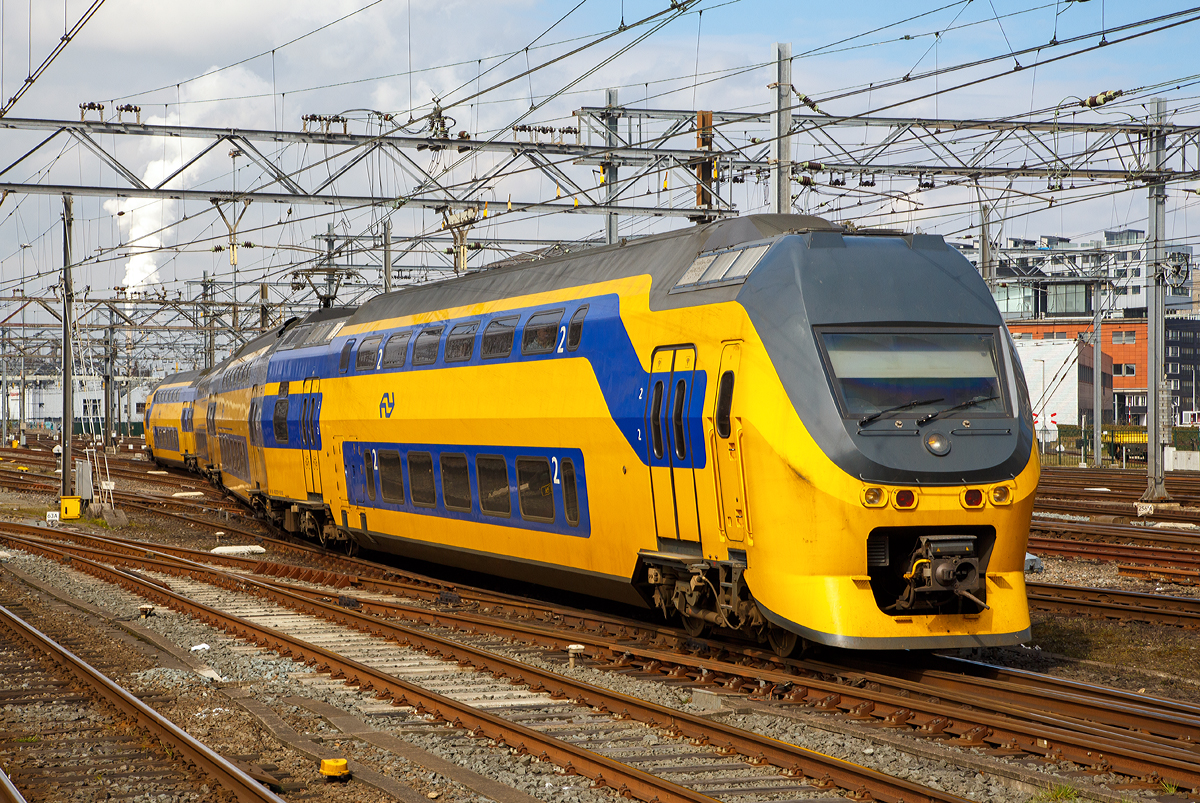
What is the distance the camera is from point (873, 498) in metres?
9.77

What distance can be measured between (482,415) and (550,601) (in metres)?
2.75

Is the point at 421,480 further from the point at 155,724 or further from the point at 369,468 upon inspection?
the point at 155,724

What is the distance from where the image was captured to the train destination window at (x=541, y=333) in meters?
13.7

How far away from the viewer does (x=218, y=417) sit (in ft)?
98.8

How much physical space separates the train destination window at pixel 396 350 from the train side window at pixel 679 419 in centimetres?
718

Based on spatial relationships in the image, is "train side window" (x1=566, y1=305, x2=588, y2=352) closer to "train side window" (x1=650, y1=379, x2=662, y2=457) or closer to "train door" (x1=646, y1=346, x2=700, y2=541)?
"train door" (x1=646, y1=346, x2=700, y2=541)

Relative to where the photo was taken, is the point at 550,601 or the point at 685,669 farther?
the point at 550,601

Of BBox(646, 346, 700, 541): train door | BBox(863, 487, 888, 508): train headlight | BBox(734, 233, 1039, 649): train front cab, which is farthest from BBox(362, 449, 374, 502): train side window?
BBox(863, 487, 888, 508): train headlight

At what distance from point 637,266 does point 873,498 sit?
13.8 ft

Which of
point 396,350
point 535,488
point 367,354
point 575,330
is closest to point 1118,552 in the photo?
point 535,488

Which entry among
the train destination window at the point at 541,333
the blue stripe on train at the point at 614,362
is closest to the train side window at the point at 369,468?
the blue stripe on train at the point at 614,362

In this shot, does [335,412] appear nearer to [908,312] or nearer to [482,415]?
[482,415]

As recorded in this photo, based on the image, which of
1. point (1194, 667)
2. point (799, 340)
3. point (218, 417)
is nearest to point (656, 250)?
point (799, 340)

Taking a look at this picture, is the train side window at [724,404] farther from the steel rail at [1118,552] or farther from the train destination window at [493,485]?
the steel rail at [1118,552]
